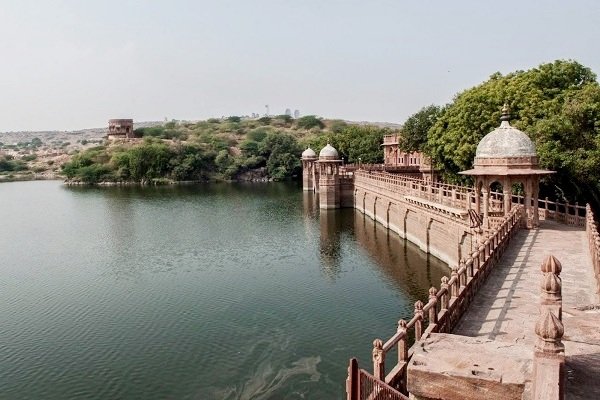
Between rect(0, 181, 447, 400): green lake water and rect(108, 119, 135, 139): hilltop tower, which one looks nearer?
rect(0, 181, 447, 400): green lake water

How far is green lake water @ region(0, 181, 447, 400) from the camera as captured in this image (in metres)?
16.6

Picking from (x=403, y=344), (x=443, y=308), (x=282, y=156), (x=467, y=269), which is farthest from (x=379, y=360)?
(x=282, y=156)

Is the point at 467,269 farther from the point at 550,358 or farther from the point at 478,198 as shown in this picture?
the point at 478,198

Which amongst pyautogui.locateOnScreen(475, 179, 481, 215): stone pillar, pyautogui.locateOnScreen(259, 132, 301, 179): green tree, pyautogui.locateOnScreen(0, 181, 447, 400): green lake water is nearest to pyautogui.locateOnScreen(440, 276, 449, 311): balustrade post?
pyautogui.locateOnScreen(0, 181, 447, 400): green lake water

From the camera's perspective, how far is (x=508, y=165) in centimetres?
2261

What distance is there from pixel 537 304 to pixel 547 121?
15664 mm

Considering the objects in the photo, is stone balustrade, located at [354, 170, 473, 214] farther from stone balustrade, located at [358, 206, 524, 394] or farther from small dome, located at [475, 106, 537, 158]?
stone balustrade, located at [358, 206, 524, 394]

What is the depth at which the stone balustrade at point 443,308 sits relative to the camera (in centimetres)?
863

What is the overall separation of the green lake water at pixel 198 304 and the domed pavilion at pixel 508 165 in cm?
580

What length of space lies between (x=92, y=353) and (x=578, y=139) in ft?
77.8

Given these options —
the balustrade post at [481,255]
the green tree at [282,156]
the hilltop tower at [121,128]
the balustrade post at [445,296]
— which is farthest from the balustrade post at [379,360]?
the hilltop tower at [121,128]

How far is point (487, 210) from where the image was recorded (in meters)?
23.6

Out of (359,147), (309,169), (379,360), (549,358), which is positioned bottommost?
(379,360)

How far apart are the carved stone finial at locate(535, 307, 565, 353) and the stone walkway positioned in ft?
2.68
